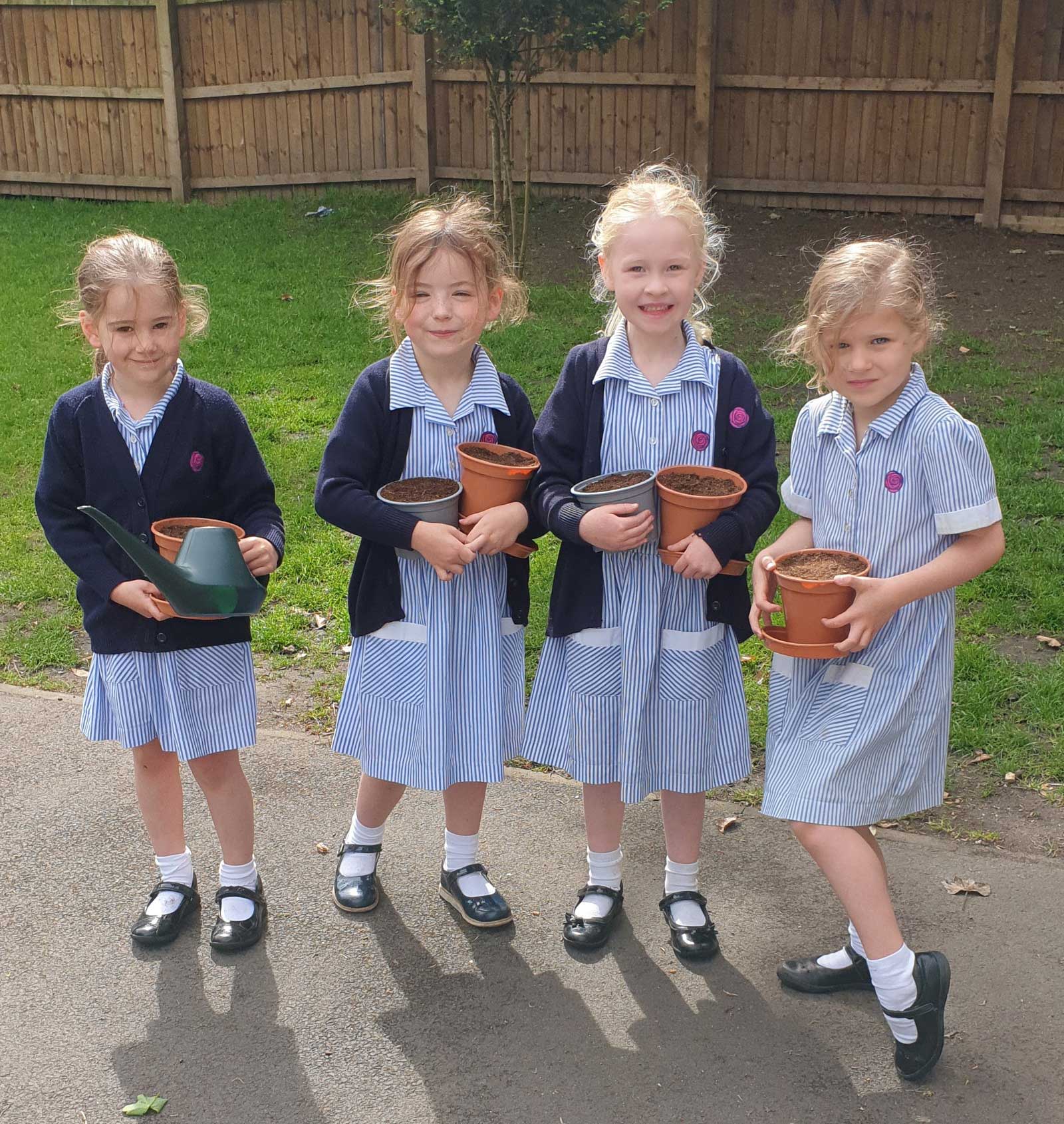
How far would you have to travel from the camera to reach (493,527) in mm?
2812

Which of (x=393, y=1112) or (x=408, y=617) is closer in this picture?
(x=393, y=1112)

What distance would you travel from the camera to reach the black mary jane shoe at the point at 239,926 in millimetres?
3107

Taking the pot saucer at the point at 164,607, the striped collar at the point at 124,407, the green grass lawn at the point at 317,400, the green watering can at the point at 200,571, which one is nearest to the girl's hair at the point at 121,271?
the striped collar at the point at 124,407

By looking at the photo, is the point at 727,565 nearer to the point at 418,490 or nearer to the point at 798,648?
the point at 798,648

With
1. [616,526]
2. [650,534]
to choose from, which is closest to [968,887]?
[650,534]

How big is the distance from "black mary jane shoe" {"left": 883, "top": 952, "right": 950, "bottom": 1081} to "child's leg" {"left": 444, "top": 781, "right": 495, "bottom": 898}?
1092 mm

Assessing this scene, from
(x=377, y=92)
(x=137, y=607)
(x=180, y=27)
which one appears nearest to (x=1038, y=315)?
(x=377, y=92)

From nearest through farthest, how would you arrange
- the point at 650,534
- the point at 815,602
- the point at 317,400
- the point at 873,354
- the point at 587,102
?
the point at 815,602, the point at 873,354, the point at 650,534, the point at 317,400, the point at 587,102

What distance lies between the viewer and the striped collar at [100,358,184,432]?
2955mm

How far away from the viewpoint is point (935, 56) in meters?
10.4

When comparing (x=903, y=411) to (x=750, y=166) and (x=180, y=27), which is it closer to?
(x=750, y=166)

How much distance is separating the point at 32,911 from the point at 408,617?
1.28 metres

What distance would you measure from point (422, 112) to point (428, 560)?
31.2 ft

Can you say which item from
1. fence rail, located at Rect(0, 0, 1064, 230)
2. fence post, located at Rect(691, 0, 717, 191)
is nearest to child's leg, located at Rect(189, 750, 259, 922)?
fence post, located at Rect(691, 0, 717, 191)
